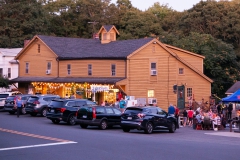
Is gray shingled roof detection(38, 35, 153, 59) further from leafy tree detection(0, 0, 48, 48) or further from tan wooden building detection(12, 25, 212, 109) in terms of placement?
leafy tree detection(0, 0, 48, 48)

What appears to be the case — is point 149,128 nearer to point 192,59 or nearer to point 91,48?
point 91,48

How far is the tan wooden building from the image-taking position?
4609cm

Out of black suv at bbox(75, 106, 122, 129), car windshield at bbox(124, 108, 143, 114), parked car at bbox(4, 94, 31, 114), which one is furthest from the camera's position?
parked car at bbox(4, 94, 31, 114)

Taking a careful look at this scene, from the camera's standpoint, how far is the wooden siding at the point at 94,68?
46.5m

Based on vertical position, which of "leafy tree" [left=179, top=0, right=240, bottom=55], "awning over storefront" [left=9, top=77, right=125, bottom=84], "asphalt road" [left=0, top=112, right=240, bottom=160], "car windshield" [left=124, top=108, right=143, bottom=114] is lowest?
"asphalt road" [left=0, top=112, right=240, bottom=160]

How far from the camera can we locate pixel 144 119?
2709 centimetres

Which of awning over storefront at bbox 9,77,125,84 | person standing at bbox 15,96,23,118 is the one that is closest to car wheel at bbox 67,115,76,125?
person standing at bbox 15,96,23,118

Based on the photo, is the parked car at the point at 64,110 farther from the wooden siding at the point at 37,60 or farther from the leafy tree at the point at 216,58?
the leafy tree at the point at 216,58

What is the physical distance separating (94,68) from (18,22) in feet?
109

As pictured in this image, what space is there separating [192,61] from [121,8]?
40.3 meters

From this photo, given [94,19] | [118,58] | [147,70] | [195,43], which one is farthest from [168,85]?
[94,19]

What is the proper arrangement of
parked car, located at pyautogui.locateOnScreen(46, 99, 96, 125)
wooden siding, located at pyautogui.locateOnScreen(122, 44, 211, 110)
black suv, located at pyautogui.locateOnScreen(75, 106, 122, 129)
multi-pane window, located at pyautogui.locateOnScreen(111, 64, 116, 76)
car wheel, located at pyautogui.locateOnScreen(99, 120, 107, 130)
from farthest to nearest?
multi-pane window, located at pyautogui.locateOnScreen(111, 64, 116, 76) < wooden siding, located at pyautogui.locateOnScreen(122, 44, 211, 110) < parked car, located at pyautogui.locateOnScreen(46, 99, 96, 125) < car wheel, located at pyautogui.locateOnScreen(99, 120, 107, 130) < black suv, located at pyautogui.locateOnScreen(75, 106, 122, 129)

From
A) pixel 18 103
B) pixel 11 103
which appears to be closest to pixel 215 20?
pixel 11 103

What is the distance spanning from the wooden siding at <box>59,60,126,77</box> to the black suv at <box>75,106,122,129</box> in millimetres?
16590
